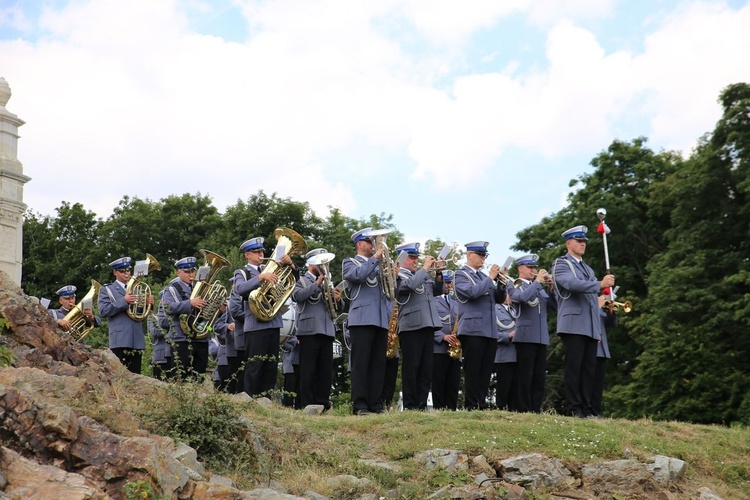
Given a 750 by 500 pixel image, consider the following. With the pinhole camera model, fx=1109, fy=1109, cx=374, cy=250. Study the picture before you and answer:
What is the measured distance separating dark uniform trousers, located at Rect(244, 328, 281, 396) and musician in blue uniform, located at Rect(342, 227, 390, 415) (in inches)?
49.4

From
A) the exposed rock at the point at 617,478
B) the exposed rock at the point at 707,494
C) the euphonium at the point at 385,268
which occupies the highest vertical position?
the euphonium at the point at 385,268

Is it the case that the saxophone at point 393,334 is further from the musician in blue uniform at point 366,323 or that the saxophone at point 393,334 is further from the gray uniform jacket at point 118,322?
the gray uniform jacket at point 118,322

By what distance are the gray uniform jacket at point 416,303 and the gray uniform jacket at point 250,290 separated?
1.64m

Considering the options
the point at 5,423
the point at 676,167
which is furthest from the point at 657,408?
the point at 5,423

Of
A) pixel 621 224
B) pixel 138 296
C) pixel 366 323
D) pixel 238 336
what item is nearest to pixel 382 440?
pixel 366 323

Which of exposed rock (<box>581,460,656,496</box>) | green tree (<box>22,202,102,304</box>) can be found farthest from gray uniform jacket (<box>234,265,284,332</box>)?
green tree (<box>22,202,102,304</box>)

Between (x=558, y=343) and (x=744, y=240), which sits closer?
(x=744, y=240)

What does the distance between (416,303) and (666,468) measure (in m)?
4.21

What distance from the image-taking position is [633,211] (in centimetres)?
3284

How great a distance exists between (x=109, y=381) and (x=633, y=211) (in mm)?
25102

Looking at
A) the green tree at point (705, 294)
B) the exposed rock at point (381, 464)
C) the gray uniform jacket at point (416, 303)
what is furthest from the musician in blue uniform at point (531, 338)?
the green tree at point (705, 294)

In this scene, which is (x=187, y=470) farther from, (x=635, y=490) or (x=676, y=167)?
(x=676, y=167)

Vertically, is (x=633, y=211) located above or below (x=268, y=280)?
above

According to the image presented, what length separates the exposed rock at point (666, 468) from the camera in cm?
1089
